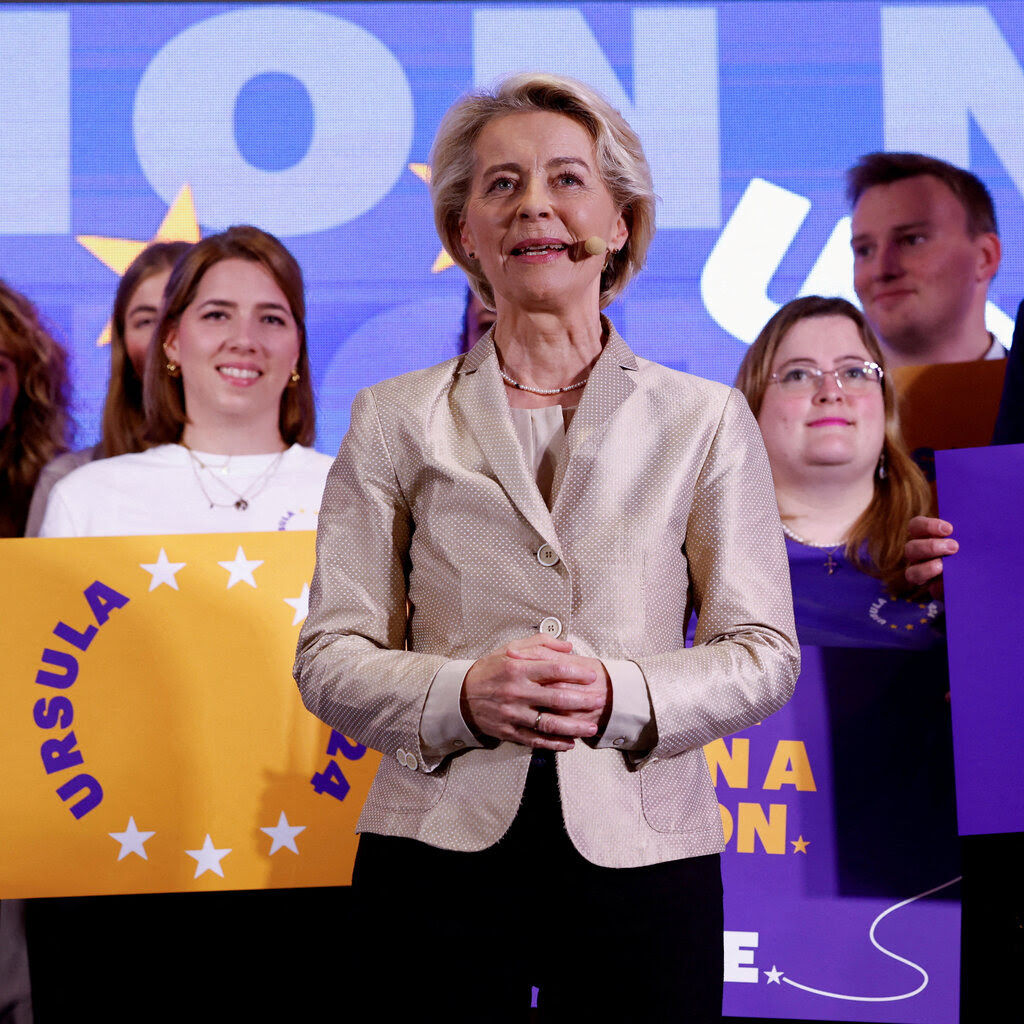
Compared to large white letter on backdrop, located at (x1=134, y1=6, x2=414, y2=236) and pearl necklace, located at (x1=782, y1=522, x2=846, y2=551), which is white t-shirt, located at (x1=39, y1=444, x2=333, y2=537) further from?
pearl necklace, located at (x1=782, y1=522, x2=846, y2=551)

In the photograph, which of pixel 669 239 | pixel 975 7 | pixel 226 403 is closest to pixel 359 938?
pixel 226 403

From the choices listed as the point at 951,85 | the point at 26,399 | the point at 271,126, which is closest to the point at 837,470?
the point at 951,85

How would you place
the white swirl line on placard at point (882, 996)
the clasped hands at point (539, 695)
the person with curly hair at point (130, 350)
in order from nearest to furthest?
the clasped hands at point (539, 695) < the white swirl line on placard at point (882, 996) < the person with curly hair at point (130, 350)

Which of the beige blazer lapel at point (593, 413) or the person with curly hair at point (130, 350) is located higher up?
the person with curly hair at point (130, 350)

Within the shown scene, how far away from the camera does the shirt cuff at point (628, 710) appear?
1396 millimetres

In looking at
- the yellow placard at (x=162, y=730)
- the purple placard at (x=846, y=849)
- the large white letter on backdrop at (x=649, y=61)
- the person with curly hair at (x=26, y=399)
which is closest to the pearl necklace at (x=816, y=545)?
the purple placard at (x=846, y=849)

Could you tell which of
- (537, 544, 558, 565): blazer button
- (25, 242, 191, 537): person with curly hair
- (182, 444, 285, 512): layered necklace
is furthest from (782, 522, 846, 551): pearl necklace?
(25, 242, 191, 537): person with curly hair

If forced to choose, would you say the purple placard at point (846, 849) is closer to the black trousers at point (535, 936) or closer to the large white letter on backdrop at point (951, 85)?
the black trousers at point (535, 936)

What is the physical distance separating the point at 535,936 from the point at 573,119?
41.9 inches

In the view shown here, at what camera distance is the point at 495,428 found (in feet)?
5.09

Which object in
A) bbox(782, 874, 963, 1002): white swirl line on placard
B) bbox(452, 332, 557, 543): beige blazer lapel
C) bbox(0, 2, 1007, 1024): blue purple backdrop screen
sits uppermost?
bbox(0, 2, 1007, 1024): blue purple backdrop screen

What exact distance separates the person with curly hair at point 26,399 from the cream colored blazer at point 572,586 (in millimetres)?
2015

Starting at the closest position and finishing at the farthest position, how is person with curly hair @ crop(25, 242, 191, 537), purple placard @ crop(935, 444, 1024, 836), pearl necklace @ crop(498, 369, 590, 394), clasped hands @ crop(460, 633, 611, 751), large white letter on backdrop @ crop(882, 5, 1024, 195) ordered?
clasped hands @ crop(460, 633, 611, 751) → pearl necklace @ crop(498, 369, 590, 394) → purple placard @ crop(935, 444, 1024, 836) → person with curly hair @ crop(25, 242, 191, 537) → large white letter on backdrop @ crop(882, 5, 1024, 195)

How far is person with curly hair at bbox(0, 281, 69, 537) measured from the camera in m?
3.30
